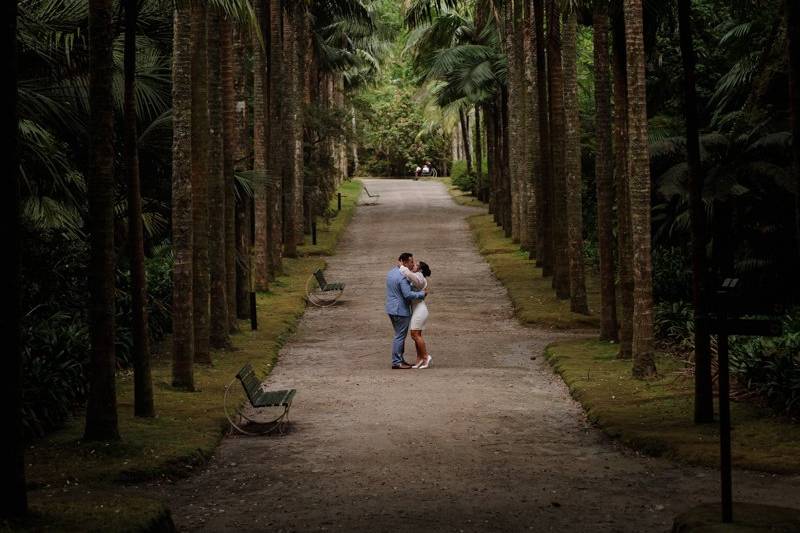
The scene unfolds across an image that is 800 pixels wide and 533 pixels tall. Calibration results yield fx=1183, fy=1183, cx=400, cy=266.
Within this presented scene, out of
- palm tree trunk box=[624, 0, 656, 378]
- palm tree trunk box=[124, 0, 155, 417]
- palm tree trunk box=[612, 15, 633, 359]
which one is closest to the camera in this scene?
palm tree trunk box=[124, 0, 155, 417]

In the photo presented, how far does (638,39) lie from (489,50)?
95.9ft

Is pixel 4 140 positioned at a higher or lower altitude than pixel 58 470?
higher

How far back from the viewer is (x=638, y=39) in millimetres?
16469

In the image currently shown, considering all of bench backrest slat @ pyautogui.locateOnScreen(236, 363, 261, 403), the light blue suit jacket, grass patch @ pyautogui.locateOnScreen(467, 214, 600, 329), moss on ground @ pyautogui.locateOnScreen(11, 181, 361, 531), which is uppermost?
the light blue suit jacket

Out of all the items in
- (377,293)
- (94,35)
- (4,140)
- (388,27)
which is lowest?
(377,293)

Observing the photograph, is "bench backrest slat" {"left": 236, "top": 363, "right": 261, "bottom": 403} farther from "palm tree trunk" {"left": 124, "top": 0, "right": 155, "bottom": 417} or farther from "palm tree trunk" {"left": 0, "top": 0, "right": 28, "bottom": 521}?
"palm tree trunk" {"left": 0, "top": 0, "right": 28, "bottom": 521}

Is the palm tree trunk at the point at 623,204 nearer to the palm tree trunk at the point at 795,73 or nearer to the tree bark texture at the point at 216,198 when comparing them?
the tree bark texture at the point at 216,198

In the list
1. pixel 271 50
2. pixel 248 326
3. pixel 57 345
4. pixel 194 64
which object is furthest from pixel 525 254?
pixel 57 345

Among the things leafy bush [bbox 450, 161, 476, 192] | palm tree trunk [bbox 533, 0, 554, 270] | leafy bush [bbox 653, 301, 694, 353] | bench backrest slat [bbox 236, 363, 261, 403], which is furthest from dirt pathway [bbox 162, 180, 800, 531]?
leafy bush [bbox 450, 161, 476, 192]

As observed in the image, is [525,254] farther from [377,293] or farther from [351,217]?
[351,217]

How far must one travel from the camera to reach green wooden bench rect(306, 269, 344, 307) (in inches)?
1117

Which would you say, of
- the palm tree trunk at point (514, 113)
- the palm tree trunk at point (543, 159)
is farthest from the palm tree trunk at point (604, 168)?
the palm tree trunk at point (514, 113)

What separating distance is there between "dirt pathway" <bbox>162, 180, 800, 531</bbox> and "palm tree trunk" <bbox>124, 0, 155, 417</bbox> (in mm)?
1378

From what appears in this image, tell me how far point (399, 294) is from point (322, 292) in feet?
33.7
